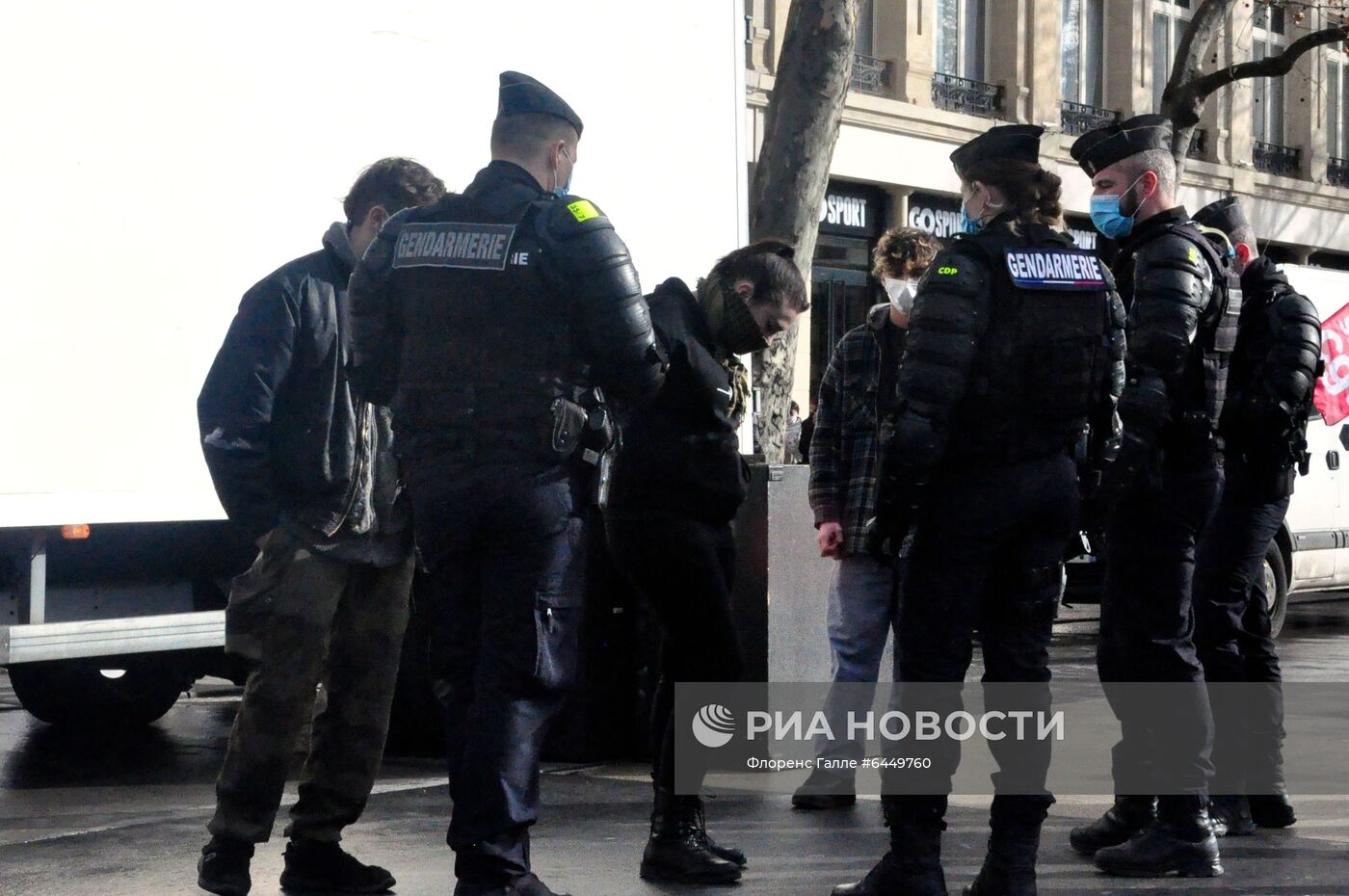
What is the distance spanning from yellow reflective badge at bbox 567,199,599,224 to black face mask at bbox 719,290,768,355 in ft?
2.66

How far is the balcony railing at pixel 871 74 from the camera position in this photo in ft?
74.8

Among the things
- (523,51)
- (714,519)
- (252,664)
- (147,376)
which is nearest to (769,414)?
(523,51)

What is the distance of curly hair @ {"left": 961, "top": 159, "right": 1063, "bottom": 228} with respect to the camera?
476 centimetres

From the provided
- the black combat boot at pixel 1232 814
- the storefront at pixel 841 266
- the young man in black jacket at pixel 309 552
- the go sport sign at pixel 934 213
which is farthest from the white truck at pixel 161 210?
the go sport sign at pixel 934 213

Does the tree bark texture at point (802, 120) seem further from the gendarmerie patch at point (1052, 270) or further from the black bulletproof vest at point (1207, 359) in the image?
the gendarmerie patch at point (1052, 270)

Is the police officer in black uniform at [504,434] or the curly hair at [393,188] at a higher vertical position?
the curly hair at [393,188]

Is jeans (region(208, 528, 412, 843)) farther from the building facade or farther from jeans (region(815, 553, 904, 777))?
the building facade

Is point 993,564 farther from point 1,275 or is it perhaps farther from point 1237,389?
point 1,275

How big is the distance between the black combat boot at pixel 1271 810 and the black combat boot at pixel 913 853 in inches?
63.0

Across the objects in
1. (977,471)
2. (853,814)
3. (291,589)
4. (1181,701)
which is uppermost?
(977,471)

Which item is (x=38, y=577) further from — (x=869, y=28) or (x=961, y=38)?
(x=961, y=38)

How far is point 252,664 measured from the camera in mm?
4730

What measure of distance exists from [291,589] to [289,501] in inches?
8.6

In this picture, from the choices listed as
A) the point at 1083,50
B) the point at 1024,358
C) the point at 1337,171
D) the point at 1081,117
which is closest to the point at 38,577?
the point at 1024,358
